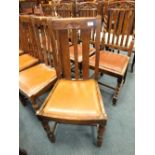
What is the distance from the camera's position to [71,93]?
1066 mm

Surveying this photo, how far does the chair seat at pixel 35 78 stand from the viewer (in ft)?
3.77

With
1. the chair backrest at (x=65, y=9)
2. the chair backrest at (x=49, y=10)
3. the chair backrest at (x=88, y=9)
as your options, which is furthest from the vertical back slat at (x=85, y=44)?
the chair backrest at (x=49, y=10)

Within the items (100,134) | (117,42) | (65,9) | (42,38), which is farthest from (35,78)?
(65,9)

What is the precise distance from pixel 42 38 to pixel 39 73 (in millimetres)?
365

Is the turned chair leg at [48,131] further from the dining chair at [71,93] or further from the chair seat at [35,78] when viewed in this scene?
the chair seat at [35,78]

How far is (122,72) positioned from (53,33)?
2.61 feet

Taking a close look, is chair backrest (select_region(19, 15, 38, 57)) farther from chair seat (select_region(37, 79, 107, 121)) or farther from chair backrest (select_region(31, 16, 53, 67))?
chair seat (select_region(37, 79, 107, 121))

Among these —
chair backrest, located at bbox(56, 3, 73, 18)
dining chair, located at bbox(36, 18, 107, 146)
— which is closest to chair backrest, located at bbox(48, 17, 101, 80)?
dining chair, located at bbox(36, 18, 107, 146)
